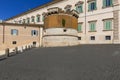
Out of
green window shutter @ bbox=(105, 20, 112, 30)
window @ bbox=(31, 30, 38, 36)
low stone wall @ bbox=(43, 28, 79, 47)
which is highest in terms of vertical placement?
green window shutter @ bbox=(105, 20, 112, 30)

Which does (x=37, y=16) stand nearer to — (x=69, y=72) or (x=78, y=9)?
(x=78, y=9)

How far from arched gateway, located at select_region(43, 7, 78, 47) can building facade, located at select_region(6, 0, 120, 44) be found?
4486 mm

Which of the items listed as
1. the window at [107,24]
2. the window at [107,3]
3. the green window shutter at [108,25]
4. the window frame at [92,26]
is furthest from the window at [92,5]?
the green window shutter at [108,25]

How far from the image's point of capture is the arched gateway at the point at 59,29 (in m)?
28.5

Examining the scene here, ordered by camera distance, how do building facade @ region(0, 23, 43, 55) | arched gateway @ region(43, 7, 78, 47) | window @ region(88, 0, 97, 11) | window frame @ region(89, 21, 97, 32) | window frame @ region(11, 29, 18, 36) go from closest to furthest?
arched gateway @ region(43, 7, 78, 47) → window frame @ region(89, 21, 97, 32) → window @ region(88, 0, 97, 11) → building facade @ region(0, 23, 43, 55) → window frame @ region(11, 29, 18, 36)

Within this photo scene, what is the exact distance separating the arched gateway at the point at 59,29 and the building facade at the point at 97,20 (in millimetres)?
4486

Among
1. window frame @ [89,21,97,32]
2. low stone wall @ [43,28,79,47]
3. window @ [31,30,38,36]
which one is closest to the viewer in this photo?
low stone wall @ [43,28,79,47]

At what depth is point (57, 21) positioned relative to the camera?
95.1 feet

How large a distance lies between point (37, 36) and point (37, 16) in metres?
9.74

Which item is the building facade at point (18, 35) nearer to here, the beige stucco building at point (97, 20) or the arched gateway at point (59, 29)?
the beige stucco building at point (97, 20)

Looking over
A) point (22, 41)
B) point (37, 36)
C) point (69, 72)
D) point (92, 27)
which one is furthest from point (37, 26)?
point (69, 72)

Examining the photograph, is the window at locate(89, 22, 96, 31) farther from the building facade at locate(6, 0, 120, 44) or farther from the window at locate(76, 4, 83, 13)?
the window at locate(76, 4, 83, 13)

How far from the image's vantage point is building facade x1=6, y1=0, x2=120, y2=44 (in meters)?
29.3

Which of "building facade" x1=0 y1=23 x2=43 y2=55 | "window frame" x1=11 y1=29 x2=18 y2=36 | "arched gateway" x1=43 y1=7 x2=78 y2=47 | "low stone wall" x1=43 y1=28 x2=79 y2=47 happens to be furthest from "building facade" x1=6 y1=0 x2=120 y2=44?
"window frame" x1=11 y1=29 x2=18 y2=36
